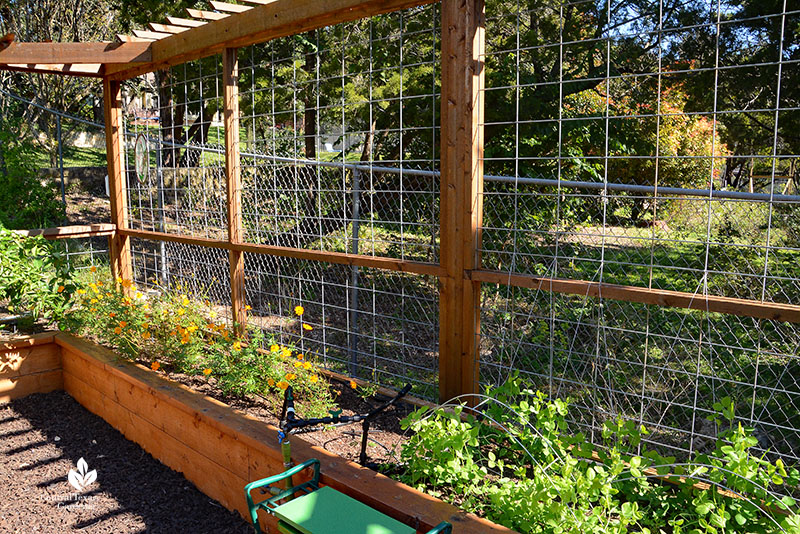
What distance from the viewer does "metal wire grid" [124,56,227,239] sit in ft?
17.6

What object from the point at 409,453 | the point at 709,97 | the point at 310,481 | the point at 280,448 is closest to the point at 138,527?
the point at 280,448

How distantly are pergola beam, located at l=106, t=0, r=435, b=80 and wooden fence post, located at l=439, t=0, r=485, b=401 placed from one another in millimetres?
280

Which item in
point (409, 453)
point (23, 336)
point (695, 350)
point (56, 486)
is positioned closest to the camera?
point (409, 453)

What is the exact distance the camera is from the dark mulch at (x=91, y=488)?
10.2 feet

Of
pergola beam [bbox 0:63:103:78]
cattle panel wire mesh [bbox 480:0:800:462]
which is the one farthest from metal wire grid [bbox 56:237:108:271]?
cattle panel wire mesh [bbox 480:0:800:462]

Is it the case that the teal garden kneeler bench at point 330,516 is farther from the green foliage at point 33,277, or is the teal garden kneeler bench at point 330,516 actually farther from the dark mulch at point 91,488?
the green foliage at point 33,277

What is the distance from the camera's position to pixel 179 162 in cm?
989

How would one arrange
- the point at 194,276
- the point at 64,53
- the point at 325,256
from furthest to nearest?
1. the point at 194,276
2. the point at 64,53
3. the point at 325,256

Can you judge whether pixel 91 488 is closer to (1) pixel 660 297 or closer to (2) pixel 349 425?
(2) pixel 349 425

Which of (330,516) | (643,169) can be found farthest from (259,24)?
(643,169)

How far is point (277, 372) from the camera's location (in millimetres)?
3576

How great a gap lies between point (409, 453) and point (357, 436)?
666 millimetres

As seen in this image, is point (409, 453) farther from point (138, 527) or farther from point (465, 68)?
point (465, 68)

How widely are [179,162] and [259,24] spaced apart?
6.55 metres
